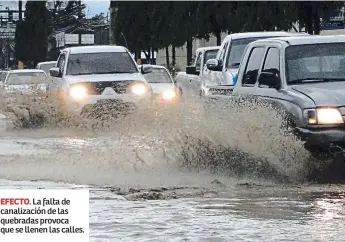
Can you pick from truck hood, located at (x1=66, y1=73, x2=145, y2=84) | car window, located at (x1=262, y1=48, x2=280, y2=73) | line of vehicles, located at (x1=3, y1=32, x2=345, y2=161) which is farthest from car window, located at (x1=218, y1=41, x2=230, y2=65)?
car window, located at (x1=262, y1=48, x2=280, y2=73)

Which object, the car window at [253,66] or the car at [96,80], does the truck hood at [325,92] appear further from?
the car at [96,80]

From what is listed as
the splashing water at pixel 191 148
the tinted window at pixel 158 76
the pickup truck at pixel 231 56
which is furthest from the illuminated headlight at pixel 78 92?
the tinted window at pixel 158 76

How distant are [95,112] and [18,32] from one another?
68520mm

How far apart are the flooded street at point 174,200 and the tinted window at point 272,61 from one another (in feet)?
4.91

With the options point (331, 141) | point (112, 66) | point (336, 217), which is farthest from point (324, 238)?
point (112, 66)

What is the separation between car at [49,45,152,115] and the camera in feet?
61.2

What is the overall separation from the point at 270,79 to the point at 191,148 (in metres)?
1.21

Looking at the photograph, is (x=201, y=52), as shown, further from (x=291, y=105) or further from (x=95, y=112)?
(x=291, y=105)

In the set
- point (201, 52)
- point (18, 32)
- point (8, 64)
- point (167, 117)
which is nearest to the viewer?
point (167, 117)

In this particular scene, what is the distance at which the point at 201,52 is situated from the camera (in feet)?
78.8

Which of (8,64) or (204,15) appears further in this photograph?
(8,64)

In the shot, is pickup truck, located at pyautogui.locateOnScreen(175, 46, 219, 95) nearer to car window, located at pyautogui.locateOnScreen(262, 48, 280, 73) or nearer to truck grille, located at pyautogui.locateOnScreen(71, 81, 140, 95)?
truck grille, located at pyautogui.locateOnScreen(71, 81, 140, 95)

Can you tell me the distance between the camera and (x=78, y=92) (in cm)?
1873

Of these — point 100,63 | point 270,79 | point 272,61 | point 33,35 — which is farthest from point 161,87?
point 33,35
